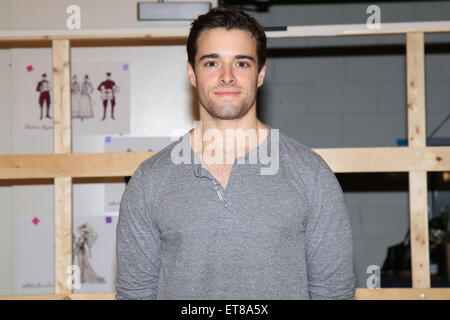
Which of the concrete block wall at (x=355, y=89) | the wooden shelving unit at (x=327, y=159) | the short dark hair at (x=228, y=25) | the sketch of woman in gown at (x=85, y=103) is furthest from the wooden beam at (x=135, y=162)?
the concrete block wall at (x=355, y=89)

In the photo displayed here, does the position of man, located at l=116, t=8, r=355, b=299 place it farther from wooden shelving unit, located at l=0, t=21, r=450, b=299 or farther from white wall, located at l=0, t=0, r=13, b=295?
white wall, located at l=0, t=0, r=13, b=295

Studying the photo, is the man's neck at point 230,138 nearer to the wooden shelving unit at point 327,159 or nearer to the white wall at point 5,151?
the wooden shelving unit at point 327,159

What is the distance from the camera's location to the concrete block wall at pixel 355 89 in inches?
140

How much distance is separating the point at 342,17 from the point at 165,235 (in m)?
2.53

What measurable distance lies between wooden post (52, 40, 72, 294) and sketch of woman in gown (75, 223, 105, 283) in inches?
26.4

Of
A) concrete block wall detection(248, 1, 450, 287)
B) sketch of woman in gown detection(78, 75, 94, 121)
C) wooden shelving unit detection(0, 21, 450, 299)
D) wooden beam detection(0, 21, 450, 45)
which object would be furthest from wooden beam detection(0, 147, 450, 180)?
concrete block wall detection(248, 1, 450, 287)

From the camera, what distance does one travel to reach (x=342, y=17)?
141 inches

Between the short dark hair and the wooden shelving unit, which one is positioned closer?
the short dark hair

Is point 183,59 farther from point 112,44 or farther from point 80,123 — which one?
point 80,123

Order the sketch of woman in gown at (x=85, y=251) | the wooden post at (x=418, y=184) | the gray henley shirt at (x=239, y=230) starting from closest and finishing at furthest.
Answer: the gray henley shirt at (x=239, y=230), the wooden post at (x=418, y=184), the sketch of woman in gown at (x=85, y=251)

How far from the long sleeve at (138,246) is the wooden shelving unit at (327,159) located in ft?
1.67

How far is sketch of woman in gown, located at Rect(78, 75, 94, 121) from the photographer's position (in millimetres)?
2826

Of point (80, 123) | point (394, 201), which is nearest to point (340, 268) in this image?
point (80, 123)

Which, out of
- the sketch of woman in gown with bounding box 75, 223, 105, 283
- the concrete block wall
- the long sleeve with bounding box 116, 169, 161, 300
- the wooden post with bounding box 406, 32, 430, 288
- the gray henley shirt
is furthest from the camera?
the concrete block wall
